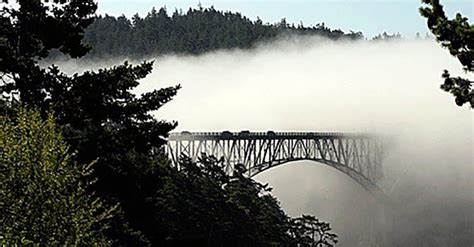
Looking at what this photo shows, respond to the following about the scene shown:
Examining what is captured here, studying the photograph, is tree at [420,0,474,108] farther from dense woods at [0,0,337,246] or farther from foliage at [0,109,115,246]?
foliage at [0,109,115,246]

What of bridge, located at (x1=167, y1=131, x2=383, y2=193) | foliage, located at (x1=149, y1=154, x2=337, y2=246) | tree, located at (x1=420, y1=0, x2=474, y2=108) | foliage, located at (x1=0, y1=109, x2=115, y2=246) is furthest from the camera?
bridge, located at (x1=167, y1=131, x2=383, y2=193)

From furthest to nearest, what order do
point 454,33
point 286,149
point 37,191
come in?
point 286,149, point 454,33, point 37,191

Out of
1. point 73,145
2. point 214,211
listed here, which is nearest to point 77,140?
point 73,145

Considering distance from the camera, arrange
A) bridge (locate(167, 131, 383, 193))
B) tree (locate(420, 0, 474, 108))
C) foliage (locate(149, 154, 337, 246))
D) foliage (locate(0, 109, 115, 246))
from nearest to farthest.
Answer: foliage (locate(0, 109, 115, 246)) < tree (locate(420, 0, 474, 108)) < foliage (locate(149, 154, 337, 246)) < bridge (locate(167, 131, 383, 193))

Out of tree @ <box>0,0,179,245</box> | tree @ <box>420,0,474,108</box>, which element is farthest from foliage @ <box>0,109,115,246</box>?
tree @ <box>420,0,474,108</box>

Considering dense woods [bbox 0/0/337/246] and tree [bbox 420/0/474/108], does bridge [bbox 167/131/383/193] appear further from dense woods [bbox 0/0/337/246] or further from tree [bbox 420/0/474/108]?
tree [bbox 420/0/474/108]

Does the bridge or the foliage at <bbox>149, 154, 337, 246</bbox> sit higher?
the bridge

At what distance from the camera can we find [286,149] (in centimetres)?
8194

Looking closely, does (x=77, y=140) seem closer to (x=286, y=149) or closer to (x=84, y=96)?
(x=84, y=96)

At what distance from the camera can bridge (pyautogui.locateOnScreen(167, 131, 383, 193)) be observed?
231 feet

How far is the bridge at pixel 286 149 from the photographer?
70.4 meters

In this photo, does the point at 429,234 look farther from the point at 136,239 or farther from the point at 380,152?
the point at 136,239

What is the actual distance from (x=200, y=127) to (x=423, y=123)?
29.2 metres

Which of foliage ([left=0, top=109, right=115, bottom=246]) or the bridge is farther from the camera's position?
the bridge
